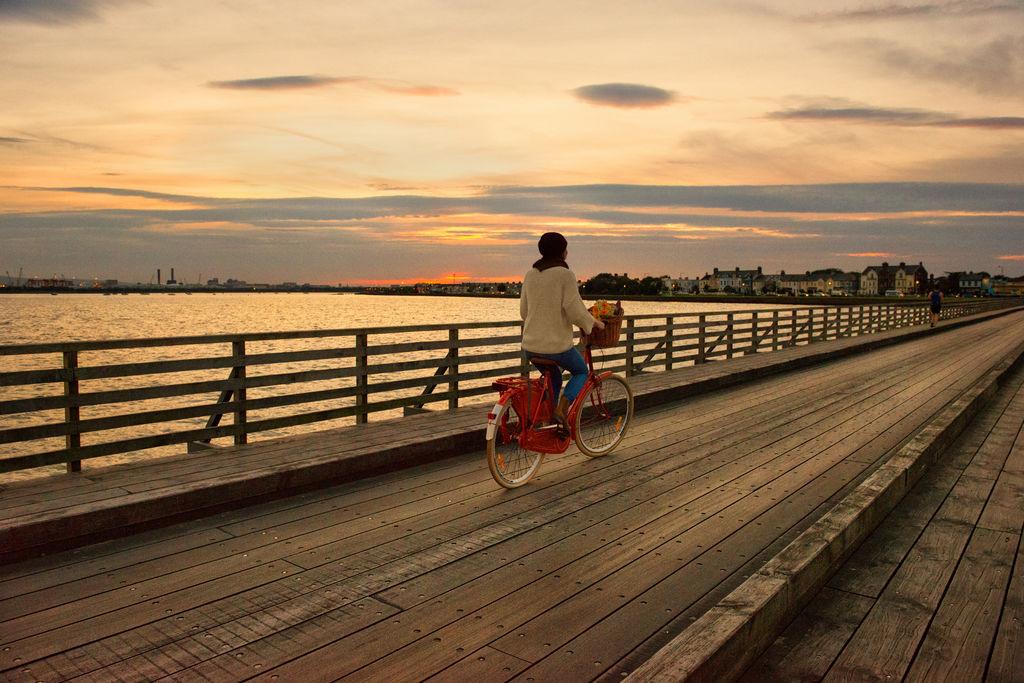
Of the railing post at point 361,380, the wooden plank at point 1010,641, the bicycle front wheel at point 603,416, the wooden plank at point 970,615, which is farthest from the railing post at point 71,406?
the wooden plank at point 1010,641

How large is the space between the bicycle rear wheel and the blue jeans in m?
0.45

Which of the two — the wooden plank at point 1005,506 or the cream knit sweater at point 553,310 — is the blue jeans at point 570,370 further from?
the wooden plank at point 1005,506

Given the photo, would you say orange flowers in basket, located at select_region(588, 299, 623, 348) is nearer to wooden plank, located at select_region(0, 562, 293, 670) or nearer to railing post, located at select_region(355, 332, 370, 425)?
railing post, located at select_region(355, 332, 370, 425)

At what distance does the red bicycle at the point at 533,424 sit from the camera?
5.60m

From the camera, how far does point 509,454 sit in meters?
5.72

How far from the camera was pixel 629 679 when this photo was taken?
2496 mm

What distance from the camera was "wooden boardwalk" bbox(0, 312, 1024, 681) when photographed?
310 centimetres

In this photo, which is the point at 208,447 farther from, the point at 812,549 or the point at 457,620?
the point at 812,549

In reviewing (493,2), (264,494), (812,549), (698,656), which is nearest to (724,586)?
(812,549)

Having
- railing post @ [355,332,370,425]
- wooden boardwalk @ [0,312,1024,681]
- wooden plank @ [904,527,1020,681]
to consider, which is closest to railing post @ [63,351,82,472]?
wooden boardwalk @ [0,312,1024,681]

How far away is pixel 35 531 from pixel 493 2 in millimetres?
12570

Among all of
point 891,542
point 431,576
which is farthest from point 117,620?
point 891,542

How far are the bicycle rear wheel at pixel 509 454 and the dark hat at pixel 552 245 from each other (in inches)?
47.8

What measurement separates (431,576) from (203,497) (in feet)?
6.22
